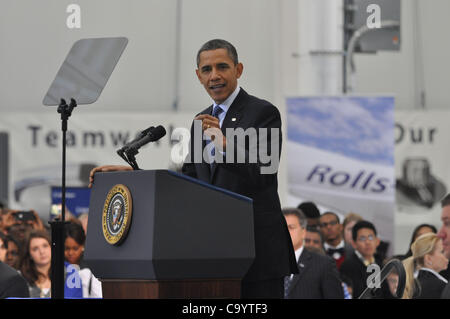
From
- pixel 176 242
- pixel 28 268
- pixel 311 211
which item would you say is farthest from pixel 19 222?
pixel 176 242

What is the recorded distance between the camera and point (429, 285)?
525 centimetres

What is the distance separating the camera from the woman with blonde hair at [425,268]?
5176 millimetres

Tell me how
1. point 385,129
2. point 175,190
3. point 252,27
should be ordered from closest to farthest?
1. point 175,190
2. point 385,129
3. point 252,27

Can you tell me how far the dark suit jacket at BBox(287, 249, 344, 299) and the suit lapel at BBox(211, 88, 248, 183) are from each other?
2.46 m

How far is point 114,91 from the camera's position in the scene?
878 centimetres

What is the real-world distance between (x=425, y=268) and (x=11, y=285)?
2790 millimetres

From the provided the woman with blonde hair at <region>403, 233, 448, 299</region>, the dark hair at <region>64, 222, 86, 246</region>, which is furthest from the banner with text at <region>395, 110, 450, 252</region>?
the dark hair at <region>64, 222, 86, 246</region>

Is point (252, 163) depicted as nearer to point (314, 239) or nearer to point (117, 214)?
point (117, 214)

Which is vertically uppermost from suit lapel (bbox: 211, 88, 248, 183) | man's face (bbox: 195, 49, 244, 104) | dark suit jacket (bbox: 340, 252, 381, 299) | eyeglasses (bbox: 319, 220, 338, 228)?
man's face (bbox: 195, 49, 244, 104)

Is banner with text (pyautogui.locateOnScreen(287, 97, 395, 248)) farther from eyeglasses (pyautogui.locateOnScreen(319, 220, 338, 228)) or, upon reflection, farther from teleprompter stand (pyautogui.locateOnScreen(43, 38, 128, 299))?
teleprompter stand (pyautogui.locateOnScreen(43, 38, 128, 299))

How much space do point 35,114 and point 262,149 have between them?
5992 millimetres

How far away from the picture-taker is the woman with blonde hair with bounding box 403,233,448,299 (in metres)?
5.18
